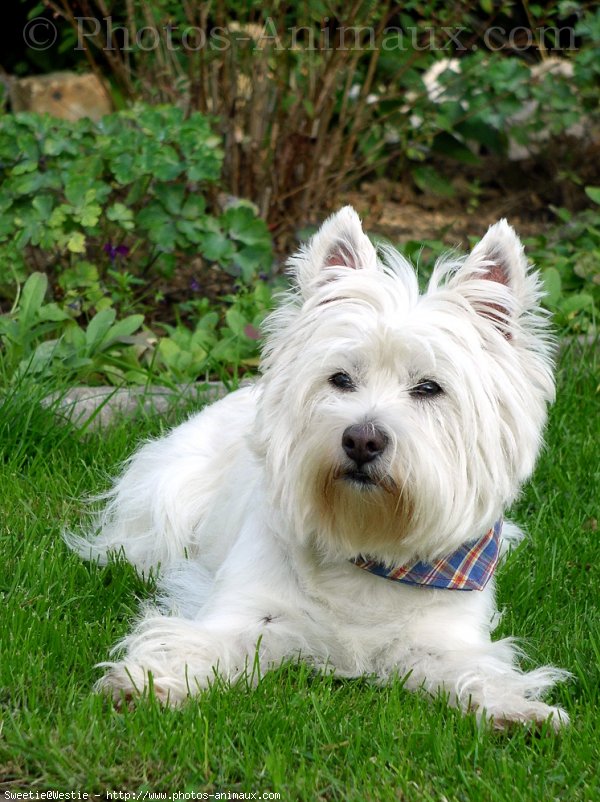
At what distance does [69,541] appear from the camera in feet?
12.7

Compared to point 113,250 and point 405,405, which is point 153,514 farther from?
point 113,250

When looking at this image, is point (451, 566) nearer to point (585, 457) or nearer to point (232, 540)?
point (232, 540)

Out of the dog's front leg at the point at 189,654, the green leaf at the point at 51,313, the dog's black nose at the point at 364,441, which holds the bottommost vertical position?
the green leaf at the point at 51,313

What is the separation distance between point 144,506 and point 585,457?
162cm

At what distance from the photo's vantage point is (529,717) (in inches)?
110

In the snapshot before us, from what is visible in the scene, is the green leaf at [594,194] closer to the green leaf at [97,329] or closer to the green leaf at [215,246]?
the green leaf at [215,246]

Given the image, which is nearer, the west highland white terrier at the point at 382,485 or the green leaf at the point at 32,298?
the west highland white terrier at the point at 382,485

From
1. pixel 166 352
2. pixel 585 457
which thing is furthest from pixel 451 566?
pixel 166 352

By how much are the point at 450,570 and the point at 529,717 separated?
46 cm

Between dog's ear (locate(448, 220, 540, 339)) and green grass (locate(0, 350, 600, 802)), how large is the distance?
0.88 m

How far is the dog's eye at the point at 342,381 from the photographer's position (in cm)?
302

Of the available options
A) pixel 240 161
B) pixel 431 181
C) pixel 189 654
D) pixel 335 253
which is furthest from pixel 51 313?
pixel 431 181

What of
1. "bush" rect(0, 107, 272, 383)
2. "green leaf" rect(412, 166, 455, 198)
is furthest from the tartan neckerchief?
"green leaf" rect(412, 166, 455, 198)

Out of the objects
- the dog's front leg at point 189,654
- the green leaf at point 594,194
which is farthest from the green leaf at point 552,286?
the dog's front leg at point 189,654
